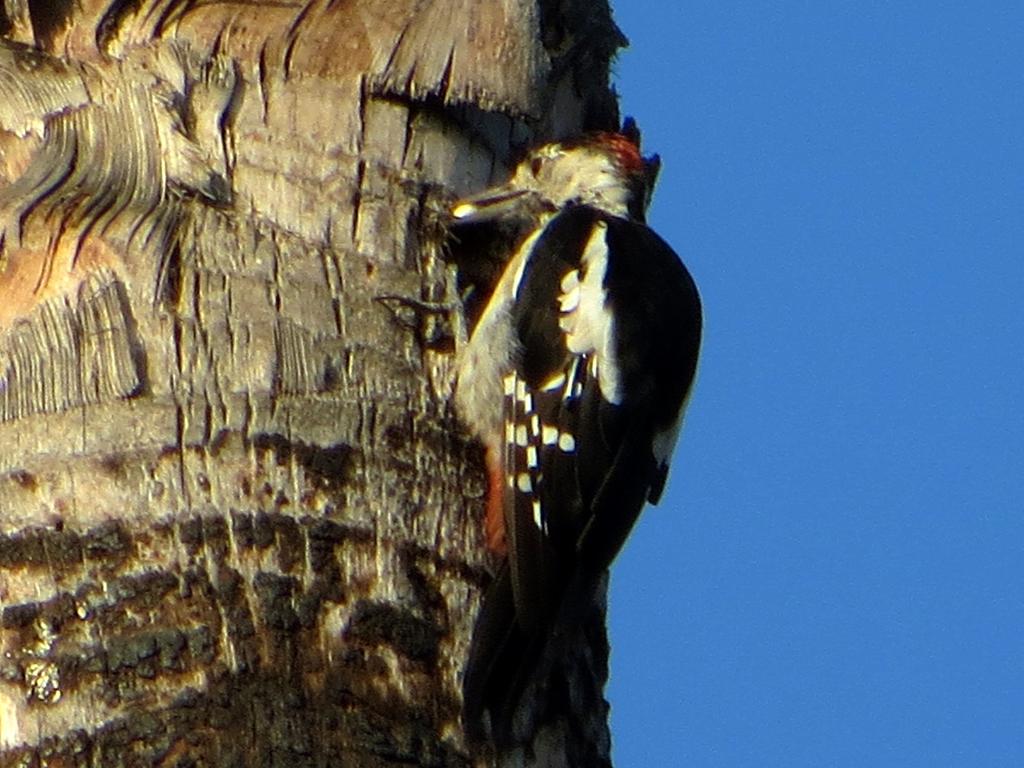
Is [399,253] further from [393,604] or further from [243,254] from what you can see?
[393,604]

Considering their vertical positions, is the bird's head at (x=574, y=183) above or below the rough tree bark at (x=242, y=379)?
above

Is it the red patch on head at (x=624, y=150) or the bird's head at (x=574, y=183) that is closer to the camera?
the bird's head at (x=574, y=183)

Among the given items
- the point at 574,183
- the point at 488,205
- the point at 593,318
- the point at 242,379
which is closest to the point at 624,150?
the point at 574,183

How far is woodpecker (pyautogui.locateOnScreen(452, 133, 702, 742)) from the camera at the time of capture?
3877 mm

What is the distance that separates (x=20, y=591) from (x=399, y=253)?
1066 millimetres

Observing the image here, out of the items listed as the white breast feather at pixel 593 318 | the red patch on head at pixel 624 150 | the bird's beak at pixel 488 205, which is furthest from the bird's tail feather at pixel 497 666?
the red patch on head at pixel 624 150

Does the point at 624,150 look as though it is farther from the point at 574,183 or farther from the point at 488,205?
the point at 488,205

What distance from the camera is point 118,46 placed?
3.99 metres

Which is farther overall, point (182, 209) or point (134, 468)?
point (182, 209)

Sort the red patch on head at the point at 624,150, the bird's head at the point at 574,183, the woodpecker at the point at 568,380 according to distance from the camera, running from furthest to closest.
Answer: the red patch on head at the point at 624,150
the bird's head at the point at 574,183
the woodpecker at the point at 568,380

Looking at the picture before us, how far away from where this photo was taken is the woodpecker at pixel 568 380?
3877 mm

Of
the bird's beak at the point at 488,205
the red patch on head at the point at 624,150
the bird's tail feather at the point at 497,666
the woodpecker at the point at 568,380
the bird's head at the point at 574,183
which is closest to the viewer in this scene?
the bird's tail feather at the point at 497,666

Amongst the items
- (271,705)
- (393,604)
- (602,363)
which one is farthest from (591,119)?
(271,705)

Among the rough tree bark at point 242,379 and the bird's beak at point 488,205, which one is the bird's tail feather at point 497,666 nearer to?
the rough tree bark at point 242,379
